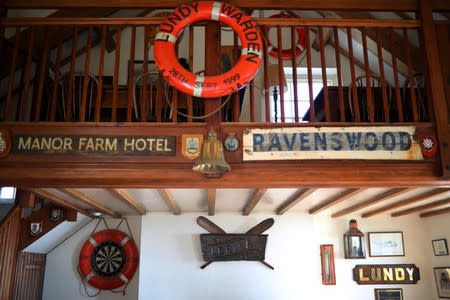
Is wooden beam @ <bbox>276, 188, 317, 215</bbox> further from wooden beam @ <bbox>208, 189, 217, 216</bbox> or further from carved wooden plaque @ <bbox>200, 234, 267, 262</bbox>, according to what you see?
wooden beam @ <bbox>208, 189, 217, 216</bbox>

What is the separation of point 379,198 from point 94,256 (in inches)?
142

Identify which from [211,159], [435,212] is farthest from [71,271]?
[435,212]

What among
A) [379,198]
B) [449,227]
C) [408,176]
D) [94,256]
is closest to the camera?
[408,176]

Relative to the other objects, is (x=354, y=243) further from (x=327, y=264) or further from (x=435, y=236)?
(x=435, y=236)

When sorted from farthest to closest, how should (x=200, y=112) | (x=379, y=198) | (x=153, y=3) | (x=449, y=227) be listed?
(x=449, y=227)
(x=379, y=198)
(x=200, y=112)
(x=153, y=3)

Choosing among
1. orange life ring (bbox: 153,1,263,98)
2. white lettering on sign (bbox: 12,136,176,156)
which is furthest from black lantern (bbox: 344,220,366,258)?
white lettering on sign (bbox: 12,136,176,156)

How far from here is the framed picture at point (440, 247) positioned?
5187 mm

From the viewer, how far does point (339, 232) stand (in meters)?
5.54

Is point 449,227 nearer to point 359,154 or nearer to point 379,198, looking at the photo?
point 379,198

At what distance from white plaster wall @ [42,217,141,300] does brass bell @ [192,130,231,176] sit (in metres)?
3.17

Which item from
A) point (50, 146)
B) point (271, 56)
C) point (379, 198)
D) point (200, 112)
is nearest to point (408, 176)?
point (379, 198)

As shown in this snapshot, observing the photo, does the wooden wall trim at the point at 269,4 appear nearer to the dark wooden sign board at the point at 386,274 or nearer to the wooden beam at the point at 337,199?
the wooden beam at the point at 337,199

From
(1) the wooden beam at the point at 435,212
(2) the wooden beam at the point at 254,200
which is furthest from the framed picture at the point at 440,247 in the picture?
(2) the wooden beam at the point at 254,200

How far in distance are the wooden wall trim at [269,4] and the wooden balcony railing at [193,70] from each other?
0.16 m
